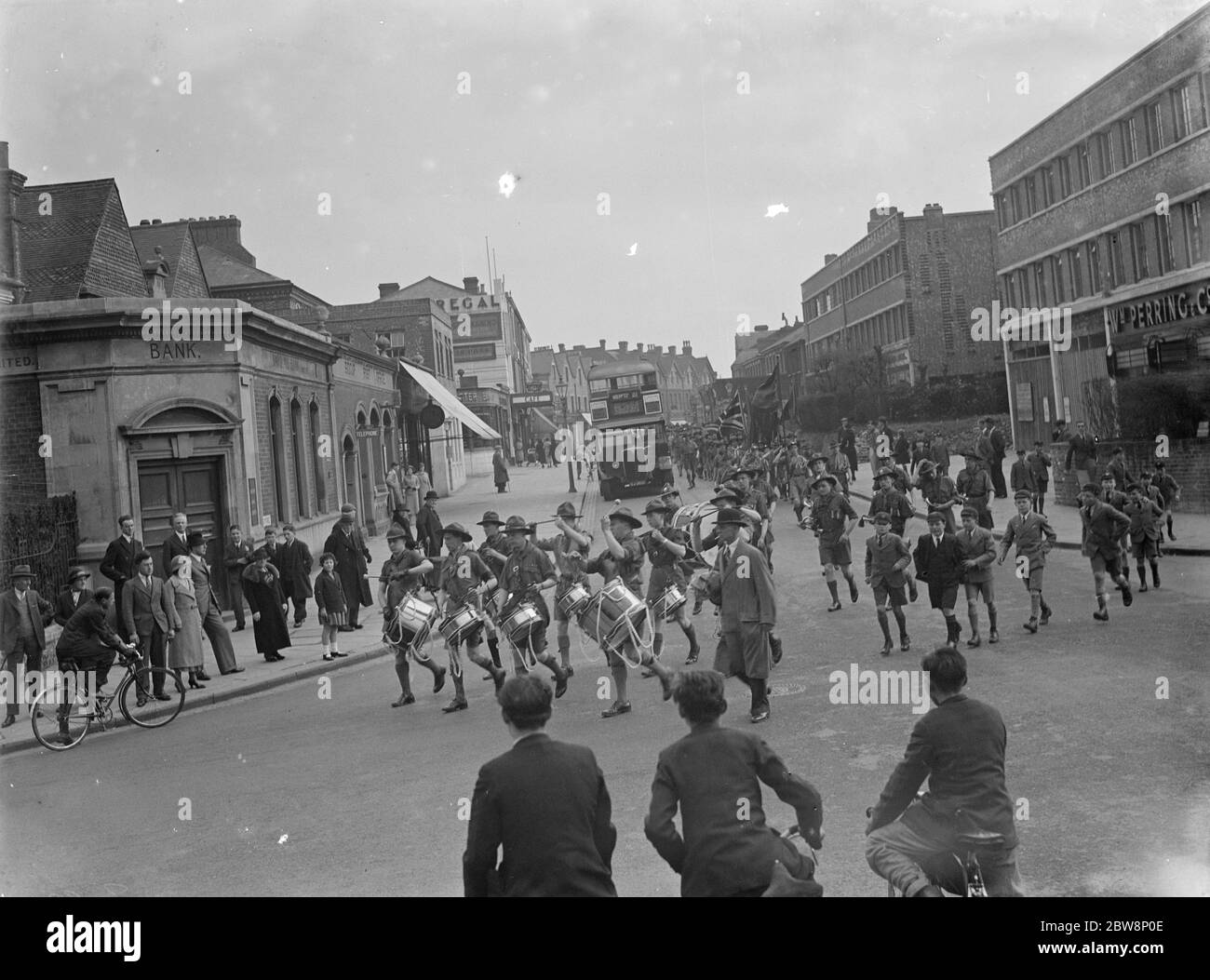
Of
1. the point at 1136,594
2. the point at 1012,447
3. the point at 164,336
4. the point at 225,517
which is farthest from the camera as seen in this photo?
the point at 1012,447

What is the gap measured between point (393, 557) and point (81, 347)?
851 centimetres

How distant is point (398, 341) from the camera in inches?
1705

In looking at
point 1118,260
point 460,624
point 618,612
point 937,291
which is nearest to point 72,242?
point 460,624

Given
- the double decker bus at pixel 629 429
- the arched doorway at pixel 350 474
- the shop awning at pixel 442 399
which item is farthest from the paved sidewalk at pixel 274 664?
the double decker bus at pixel 629 429

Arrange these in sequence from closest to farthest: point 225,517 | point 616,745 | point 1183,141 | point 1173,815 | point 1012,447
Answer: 1. point 1173,815
2. point 616,745
3. point 225,517
4. point 1183,141
5. point 1012,447

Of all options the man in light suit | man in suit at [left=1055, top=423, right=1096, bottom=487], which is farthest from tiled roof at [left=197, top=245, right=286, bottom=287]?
the man in light suit

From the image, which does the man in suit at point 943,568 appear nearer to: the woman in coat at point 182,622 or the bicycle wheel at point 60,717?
the woman in coat at point 182,622

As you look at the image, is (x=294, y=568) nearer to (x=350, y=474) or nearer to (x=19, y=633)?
(x=19, y=633)

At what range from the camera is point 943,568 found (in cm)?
1198

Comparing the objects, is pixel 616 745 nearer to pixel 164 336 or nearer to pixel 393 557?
pixel 393 557

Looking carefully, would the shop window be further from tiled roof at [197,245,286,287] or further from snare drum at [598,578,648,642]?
snare drum at [598,578,648,642]

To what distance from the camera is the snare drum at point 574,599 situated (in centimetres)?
1154
